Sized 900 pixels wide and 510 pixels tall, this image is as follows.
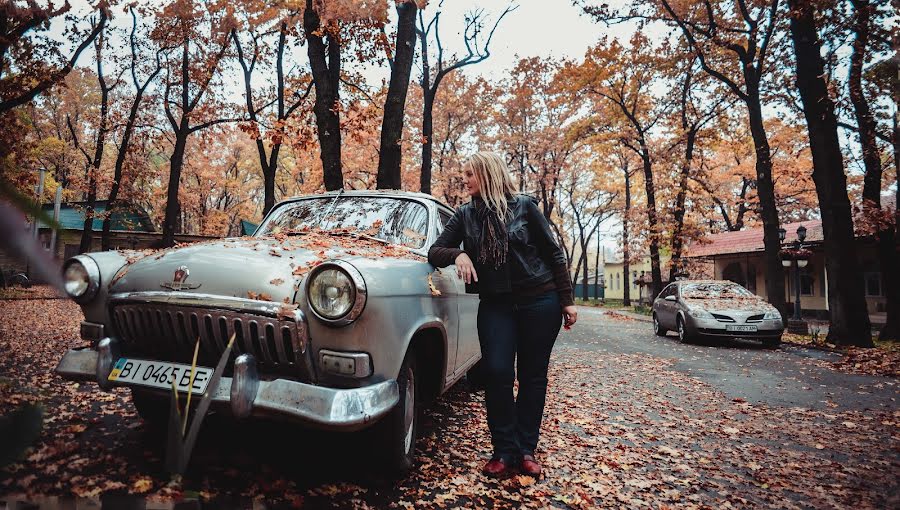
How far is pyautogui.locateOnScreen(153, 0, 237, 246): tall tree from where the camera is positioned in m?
17.4

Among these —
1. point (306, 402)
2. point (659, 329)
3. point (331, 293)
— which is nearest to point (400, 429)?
point (306, 402)

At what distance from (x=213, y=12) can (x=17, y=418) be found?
19.6m

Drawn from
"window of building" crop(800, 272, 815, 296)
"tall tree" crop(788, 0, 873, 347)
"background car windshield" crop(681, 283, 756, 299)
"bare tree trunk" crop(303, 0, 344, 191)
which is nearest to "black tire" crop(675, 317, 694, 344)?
"background car windshield" crop(681, 283, 756, 299)

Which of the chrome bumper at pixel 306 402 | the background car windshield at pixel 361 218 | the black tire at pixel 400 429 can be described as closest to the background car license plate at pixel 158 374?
the chrome bumper at pixel 306 402

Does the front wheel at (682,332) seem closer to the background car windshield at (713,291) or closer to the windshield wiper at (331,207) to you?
the background car windshield at (713,291)

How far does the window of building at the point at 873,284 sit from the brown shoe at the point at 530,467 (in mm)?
25081

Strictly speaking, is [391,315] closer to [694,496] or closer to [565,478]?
[565,478]

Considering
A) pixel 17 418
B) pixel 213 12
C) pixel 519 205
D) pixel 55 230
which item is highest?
pixel 213 12

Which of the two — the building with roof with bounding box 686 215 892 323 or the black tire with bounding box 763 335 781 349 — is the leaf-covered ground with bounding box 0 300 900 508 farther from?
the building with roof with bounding box 686 215 892 323

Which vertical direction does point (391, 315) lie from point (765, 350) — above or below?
above

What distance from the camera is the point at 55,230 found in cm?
80

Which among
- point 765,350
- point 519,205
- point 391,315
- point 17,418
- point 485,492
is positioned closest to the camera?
point 17,418

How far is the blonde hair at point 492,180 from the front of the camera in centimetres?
319

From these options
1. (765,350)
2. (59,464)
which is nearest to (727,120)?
(765,350)
